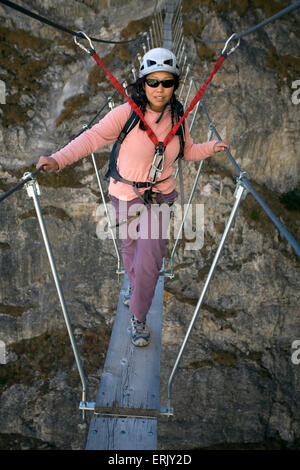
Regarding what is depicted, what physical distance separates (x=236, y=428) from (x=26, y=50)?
37.9 ft

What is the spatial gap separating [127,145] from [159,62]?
0.55 m

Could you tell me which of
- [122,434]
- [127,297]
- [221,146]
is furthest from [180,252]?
[122,434]

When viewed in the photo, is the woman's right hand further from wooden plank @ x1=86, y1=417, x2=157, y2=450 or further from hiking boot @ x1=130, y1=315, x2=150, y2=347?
wooden plank @ x1=86, y1=417, x2=157, y2=450

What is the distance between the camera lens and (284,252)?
9.71 metres

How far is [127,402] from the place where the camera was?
2.39 metres

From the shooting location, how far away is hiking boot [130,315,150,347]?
9.19 feet

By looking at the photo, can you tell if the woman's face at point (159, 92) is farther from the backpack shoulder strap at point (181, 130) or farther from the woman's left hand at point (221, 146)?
the woman's left hand at point (221, 146)

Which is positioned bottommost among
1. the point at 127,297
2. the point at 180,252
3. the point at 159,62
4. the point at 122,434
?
the point at 122,434

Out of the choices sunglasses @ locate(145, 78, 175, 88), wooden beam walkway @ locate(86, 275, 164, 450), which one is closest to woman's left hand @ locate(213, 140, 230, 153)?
sunglasses @ locate(145, 78, 175, 88)

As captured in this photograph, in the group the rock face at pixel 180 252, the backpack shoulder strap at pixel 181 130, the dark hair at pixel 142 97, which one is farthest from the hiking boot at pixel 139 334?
the rock face at pixel 180 252

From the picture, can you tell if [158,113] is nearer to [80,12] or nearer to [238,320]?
[238,320]

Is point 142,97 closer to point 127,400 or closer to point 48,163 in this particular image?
point 48,163

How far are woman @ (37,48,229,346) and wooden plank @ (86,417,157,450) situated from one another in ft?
1.94

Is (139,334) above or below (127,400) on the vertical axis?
above
